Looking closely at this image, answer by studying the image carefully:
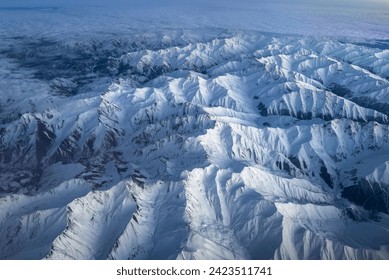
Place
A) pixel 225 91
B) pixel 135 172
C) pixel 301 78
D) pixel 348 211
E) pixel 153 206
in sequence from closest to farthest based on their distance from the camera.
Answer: pixel 153 206 → pixel 348 211 → pixel 135 172 → pixel 225 91 → pixel 301 78

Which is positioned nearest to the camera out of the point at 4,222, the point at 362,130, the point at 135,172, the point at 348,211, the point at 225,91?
the point at 4,222

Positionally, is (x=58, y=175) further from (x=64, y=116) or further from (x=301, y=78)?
(x=301, y=78)

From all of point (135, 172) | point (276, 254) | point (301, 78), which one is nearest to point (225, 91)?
point (301, 78)

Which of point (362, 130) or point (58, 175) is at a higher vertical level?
point (362, 130)

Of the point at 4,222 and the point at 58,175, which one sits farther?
the point at 58,175
